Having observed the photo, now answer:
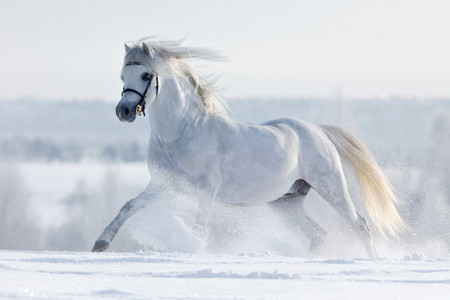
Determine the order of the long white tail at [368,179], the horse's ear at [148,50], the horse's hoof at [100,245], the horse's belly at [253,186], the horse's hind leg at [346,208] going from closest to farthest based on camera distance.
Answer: the horse's hoof at [100,245]
the horse's ear at [148,50]
the horse's belly at [253,186]
the horse's hind leg at [346,208]
the long white tail at [368,179]

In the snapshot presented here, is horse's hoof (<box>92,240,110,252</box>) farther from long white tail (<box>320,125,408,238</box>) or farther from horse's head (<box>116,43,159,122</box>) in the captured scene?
long white tail (<box>320,125,408,238</box>)

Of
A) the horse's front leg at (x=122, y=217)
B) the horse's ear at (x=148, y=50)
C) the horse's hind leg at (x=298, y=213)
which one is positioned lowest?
the horse's hind leg at (x=298, y=213)

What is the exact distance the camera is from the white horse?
19.3 feet

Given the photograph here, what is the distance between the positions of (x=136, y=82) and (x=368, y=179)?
308 cm

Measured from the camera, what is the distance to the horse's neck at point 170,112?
604 centimetres

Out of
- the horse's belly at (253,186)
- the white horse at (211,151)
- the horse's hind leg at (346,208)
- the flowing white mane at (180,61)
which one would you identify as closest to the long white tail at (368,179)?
the white horse at (211,151)

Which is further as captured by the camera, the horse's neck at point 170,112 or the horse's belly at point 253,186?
the horse's belly at point 253,186

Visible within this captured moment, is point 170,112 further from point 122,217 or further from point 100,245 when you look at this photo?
point 100,245

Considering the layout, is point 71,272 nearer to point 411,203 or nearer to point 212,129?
point 212,129

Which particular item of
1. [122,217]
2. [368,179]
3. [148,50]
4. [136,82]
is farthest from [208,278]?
[368,179]

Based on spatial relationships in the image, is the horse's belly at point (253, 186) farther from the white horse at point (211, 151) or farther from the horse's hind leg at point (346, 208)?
the horse's hind leg at point (346, 208)

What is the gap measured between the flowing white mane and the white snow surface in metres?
1.74

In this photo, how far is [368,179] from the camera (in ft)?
25.6

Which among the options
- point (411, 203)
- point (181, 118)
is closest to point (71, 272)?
point (181, 118)
